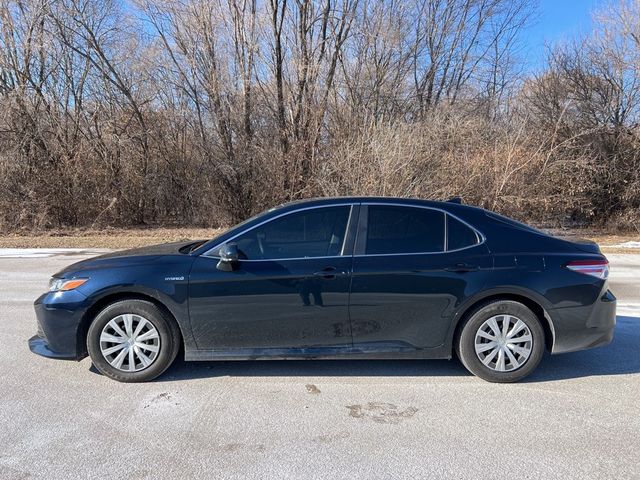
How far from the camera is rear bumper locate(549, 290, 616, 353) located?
4.21 m

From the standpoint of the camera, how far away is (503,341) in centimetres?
421

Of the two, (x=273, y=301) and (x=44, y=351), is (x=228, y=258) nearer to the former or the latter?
(x=273, y=301)

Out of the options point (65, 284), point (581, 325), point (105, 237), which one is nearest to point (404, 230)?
point (581, 325)

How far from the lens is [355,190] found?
49.9 ft

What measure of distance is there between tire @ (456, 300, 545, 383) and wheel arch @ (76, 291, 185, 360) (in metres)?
2.51

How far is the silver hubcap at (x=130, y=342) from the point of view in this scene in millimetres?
4172

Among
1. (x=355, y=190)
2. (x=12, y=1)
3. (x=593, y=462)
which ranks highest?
(x=12, y=1)

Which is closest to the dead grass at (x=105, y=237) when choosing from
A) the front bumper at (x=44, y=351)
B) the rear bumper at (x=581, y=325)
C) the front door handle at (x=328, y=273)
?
the front bumper at (x=44, y=351)

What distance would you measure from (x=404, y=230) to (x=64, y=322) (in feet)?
9.93

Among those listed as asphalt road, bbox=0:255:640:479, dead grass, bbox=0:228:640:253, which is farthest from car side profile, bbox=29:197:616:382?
dead grass, bbox=0:228:640:253

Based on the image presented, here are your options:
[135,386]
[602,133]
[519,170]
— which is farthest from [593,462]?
[602,133]

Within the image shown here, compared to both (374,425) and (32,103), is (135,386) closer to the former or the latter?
(374,425)

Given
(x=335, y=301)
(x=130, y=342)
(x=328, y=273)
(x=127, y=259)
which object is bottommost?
(x=130, y=342)

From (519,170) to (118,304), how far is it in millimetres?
14414
